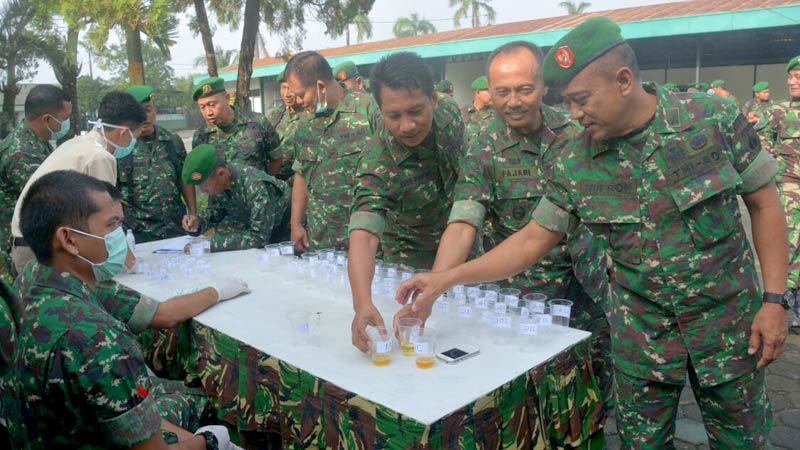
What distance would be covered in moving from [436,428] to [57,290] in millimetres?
1206

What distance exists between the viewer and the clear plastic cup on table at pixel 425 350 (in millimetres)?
2057

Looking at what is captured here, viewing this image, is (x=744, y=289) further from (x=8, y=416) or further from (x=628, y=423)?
(x=8, y=416)

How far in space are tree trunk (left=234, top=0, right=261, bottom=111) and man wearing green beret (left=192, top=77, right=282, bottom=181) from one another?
14.7 ft

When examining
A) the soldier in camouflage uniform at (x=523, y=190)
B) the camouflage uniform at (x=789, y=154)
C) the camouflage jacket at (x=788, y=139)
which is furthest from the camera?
the camouflage jacket at (x=788, y=139)

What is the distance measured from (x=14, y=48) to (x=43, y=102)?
36.3 ft

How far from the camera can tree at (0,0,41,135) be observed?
1361cm

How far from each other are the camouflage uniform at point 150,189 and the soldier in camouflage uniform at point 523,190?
2777mm

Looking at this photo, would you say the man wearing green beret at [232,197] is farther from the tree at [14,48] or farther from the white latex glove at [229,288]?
the tree at [14,48]

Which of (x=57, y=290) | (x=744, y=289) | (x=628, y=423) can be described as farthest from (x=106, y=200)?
(x=744, y=289)

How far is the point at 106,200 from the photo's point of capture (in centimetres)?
216

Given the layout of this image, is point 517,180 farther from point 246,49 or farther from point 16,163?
point 246,49

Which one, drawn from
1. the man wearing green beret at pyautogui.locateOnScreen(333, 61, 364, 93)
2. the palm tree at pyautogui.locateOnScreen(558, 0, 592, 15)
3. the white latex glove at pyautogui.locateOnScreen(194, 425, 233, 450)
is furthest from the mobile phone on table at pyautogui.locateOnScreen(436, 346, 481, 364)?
the palm tree at pyautogui.locateOnScreen(558, 0, 592, 15)

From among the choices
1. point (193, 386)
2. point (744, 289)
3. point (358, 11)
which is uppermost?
point (358, 11)

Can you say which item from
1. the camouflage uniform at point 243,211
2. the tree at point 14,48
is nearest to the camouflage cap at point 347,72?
the camouflage uniform at point 243,211
